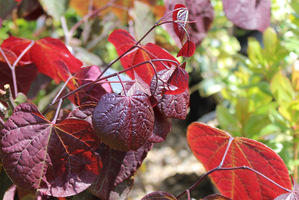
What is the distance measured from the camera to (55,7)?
951 millimetres

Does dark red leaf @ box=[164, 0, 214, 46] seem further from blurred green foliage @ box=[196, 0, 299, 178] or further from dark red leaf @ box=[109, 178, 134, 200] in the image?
dark red leaf @ box=[109, 178, 134, 200]

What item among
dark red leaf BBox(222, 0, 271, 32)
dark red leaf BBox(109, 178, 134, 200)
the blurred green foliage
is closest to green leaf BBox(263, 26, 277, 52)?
the blurred green foliage

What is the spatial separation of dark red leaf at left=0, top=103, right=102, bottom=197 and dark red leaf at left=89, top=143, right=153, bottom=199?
42 mm

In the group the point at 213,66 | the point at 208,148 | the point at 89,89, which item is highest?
the point at 89,89

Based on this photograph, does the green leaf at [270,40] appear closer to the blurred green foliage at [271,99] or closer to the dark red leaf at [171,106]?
the blurred green foliage at [271,99]

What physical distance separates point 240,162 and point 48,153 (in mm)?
318

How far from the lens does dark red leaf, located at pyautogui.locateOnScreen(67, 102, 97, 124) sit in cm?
51

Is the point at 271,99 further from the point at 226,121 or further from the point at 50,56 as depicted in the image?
the point at 50,56

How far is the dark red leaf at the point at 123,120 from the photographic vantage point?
1.38 feet

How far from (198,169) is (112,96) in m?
1.64

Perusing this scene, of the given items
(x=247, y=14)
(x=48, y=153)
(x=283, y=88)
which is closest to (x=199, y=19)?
(x=247, y=14)

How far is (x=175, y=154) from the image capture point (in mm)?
2268

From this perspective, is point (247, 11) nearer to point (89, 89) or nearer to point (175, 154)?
point (89, 89)

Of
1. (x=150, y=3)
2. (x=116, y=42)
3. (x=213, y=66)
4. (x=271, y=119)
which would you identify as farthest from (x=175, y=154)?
(x=116, y=42)
